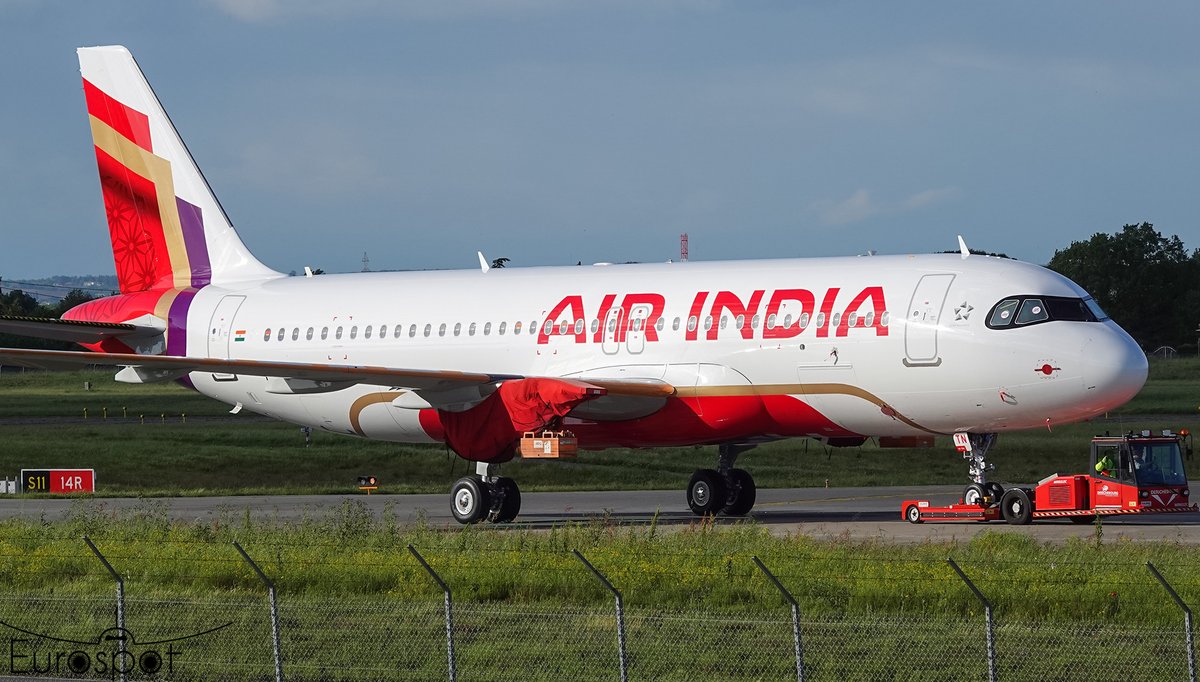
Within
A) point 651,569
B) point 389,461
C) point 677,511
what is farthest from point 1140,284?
point 651,569

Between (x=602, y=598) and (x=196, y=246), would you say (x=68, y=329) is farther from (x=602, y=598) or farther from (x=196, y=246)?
(x=602, y=598)

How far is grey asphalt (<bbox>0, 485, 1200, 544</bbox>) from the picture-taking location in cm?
3030

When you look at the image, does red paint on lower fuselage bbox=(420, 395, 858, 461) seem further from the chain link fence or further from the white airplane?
the chain link fence

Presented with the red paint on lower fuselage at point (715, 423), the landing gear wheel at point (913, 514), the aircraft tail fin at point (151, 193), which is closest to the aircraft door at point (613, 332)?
the red paint on lower fuselage at point (715, 423)

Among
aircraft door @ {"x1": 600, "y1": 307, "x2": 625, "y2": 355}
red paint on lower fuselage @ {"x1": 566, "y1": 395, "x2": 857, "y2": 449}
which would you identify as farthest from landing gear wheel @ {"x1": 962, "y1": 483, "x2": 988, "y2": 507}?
aircraft door @ {"x1": 600, "y1": 307, "x2": 625, "y2": 355}

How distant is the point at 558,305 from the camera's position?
116 feet

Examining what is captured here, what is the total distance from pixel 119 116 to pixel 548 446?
17.6m

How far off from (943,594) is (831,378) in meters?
11.0

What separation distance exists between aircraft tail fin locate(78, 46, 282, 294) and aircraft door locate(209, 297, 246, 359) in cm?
192

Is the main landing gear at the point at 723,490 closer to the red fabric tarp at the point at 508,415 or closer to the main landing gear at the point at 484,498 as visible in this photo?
the main landing gear at the point at 484,498

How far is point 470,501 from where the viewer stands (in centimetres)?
3444

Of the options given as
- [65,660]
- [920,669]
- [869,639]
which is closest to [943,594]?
[869,639]

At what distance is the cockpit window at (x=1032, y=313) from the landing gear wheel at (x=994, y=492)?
359 centimetres

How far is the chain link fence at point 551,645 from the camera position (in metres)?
17.3
